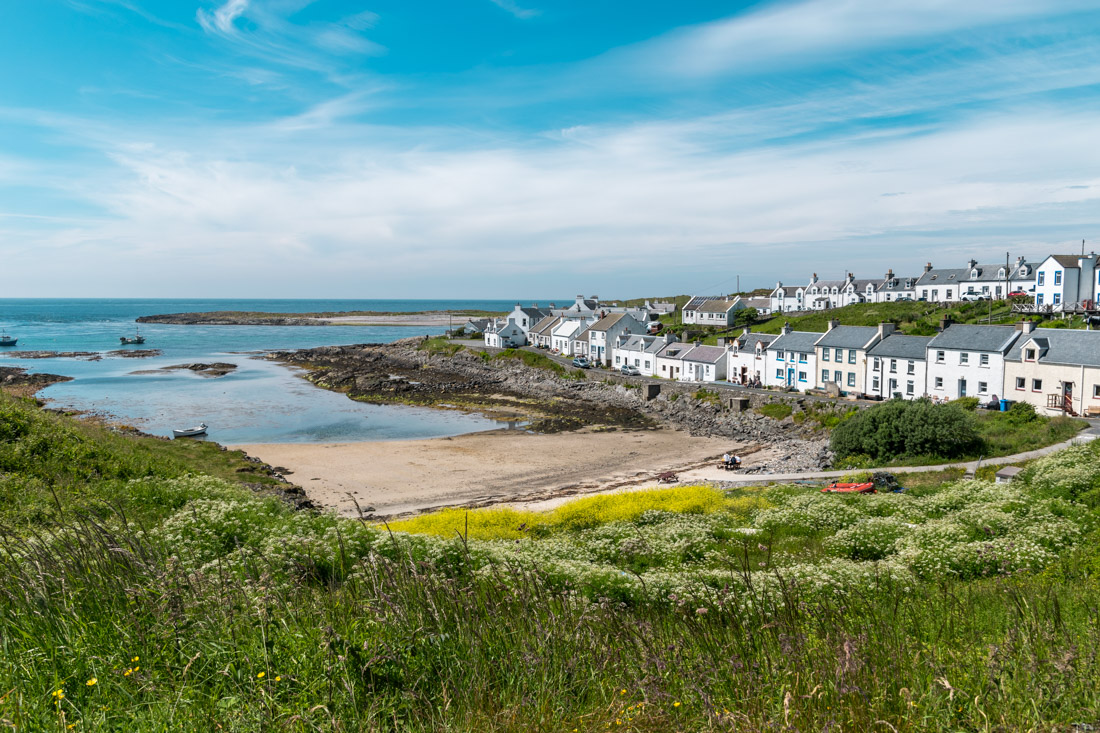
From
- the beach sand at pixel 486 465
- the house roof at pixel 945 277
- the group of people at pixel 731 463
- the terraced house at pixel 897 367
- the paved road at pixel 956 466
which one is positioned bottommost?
the beach sand at pixel 486 465

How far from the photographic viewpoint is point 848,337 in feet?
189

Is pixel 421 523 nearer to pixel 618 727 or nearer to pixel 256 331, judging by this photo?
pixel 618 727

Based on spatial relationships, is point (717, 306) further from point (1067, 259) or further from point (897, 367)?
point (897, 367)

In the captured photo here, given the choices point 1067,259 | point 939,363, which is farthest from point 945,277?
point 939,363

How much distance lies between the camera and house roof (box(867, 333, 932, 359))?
172 ft

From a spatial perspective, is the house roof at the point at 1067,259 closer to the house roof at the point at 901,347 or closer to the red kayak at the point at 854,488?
the house roof at the point at 901,347

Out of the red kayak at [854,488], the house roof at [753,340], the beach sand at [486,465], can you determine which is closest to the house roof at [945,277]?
the house roof at [753,340]

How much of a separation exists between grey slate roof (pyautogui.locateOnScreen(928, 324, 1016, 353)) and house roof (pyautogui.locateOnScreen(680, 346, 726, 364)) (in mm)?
21535

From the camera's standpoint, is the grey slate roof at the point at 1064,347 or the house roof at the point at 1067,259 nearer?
the grey slate roof at the point at 1064,347

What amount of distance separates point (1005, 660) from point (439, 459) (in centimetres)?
4224

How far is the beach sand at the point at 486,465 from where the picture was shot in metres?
35.3

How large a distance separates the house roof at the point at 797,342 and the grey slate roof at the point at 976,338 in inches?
442

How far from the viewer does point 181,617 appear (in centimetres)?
463

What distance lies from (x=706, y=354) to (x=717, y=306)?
44449 mm
